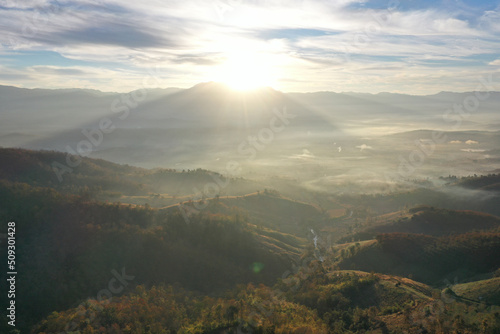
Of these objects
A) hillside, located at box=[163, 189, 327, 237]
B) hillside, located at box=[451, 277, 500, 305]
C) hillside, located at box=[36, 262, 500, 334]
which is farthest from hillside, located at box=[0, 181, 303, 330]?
hillside, located at box=[451, 277, 500, 305]

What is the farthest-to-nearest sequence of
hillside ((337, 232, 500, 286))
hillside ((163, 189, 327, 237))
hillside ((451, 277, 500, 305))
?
1. hillside ((163, 189, 327, 237))
2. hillside ((337, 232, 500, 286))
3. hillside ((451, 277, 500, 305))

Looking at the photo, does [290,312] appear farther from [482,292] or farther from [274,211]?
[274,211]

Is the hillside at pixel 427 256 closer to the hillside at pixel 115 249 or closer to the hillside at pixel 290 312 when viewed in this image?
the hillside at pixel 290 312

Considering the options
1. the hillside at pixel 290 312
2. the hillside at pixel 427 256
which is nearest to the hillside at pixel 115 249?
the hillside at pixel 290 312

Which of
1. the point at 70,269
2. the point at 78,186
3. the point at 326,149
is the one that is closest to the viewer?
the point at 70,269

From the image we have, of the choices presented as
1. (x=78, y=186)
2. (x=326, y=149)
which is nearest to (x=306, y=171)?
(x=326, y=149)

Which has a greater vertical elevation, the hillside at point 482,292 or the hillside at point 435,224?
the hillside at point 482,292

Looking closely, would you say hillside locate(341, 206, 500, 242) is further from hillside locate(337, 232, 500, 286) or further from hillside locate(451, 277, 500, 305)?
hillside locate(451, 277, 500, 305)

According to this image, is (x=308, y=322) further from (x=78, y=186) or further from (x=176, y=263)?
(x=78, y=186)

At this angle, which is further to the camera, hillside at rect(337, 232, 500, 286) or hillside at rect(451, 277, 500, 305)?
hillside at rect(337, 232, 500, 286)

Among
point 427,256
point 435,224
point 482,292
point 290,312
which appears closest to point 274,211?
point 435,224

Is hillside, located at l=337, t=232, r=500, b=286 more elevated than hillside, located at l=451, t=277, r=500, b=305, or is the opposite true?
hillside, located at l=451, t=277, r=500, b=305
